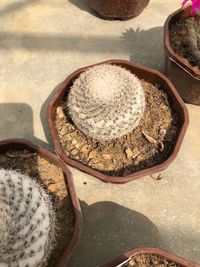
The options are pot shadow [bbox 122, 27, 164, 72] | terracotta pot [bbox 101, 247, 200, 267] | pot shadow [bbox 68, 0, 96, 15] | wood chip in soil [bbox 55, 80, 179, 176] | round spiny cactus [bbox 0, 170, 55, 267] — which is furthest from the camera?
pot shadow [bbox 68, 0, 96, 15]

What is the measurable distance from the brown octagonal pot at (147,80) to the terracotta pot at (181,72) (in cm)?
9

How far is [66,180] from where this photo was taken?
1.47 m

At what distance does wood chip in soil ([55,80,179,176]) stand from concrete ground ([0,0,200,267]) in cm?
12

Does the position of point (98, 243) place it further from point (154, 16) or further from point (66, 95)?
point (154, 16)

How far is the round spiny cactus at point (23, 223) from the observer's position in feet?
3.53

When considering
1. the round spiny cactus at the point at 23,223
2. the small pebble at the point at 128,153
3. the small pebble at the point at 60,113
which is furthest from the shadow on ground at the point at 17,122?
the round spiny cactus at the point at 23,223

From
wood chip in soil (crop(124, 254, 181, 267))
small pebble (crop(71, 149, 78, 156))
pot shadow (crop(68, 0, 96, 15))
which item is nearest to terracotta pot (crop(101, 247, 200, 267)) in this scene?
wood chip in soil (crop(124, 254, 181, 267))

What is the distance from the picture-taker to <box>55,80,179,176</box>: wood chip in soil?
1.62 m

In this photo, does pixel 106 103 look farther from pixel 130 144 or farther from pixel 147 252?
pixel 147 252

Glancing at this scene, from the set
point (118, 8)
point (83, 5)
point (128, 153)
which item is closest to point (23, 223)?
point (128, 153)

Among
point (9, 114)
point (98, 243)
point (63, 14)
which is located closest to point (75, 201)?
point (98, 243)

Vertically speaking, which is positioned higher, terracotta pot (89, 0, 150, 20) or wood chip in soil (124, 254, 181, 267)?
terracotta pot (89, 0, 150, 20)

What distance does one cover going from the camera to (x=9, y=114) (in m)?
1.90

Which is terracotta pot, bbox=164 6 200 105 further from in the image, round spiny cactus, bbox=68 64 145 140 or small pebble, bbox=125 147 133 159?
small pebble, bbox=125 147 133 159
